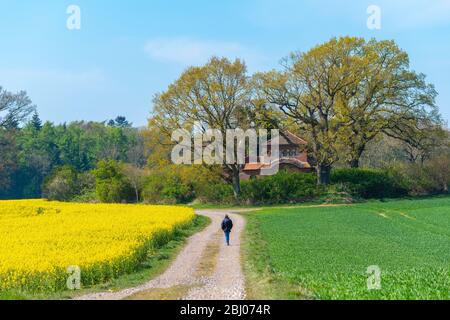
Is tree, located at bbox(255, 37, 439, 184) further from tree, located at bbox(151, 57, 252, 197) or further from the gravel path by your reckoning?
the gravel path

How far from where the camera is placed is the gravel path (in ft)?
48.7

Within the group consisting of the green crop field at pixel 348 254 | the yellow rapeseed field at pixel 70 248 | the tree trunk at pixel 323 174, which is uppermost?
the tree trunk at pixel 323 174

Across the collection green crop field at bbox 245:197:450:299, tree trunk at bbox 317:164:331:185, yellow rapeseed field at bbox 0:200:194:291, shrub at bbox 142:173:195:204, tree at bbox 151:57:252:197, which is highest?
tree at bbox 151:57:252:197

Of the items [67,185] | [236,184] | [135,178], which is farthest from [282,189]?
[67,185]

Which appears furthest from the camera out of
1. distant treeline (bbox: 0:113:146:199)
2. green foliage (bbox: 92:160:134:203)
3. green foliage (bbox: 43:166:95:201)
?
distant treeline (bbox: 0:113:146:199)

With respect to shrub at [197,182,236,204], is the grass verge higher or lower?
lower

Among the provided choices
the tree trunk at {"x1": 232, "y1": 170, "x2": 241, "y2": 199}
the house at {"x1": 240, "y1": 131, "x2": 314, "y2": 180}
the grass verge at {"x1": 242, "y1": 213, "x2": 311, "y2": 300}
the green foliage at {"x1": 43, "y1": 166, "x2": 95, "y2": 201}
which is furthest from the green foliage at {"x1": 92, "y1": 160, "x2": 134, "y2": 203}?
the grass verge at {"x1": 242, "y1": 213, "x2": 311, "y2": 300}

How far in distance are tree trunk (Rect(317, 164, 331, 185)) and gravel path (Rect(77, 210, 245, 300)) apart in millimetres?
32729

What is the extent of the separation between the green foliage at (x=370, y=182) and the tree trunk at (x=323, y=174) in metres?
1.61

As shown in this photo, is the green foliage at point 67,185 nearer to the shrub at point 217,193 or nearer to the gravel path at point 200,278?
the shrub at point 217,193

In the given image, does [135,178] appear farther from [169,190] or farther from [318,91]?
[318,91]

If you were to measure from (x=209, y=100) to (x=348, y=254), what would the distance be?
37.5 meters

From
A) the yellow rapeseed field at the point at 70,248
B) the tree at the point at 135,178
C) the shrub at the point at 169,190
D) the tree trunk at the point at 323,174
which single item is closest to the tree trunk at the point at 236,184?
the shrub at the point at 169,190

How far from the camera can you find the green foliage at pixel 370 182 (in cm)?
6103
